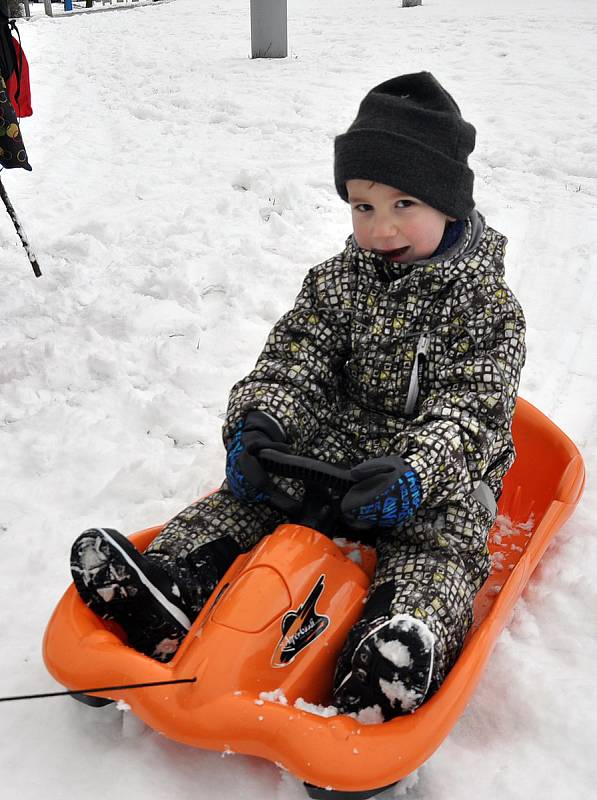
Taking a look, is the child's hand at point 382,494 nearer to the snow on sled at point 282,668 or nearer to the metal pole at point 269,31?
the snow on sled at point 282,668

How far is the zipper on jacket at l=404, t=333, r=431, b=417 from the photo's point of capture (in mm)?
2049

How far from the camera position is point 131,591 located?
1.73 m

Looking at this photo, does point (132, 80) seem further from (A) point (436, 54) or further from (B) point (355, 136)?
(B) point (355, 136)

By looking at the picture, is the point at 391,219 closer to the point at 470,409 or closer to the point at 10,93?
the point at 470,409

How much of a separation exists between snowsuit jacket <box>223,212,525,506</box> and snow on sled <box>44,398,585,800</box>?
28 cm

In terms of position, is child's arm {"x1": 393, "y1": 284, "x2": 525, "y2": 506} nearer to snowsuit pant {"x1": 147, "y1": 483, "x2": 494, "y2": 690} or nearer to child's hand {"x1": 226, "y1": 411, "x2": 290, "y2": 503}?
snowsuit pant {"x1": 147, "y1": 483, "x2": 494, "y2": 690}

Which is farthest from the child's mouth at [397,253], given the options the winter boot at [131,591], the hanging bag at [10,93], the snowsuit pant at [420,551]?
the hanging bag at [10,93]

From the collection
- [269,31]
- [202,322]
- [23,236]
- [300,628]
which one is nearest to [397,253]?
[300,628]

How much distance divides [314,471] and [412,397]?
1.54 ft

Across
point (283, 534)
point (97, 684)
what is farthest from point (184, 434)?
point (97, 684)

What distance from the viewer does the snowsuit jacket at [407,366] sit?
1908mm

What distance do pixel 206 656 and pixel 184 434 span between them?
1.32 m

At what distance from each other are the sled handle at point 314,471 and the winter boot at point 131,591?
36cm

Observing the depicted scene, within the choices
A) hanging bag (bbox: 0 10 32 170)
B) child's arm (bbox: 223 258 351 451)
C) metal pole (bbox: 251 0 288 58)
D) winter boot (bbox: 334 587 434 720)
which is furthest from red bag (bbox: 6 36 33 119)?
metal pole (bbox: 251 0 288 58)
